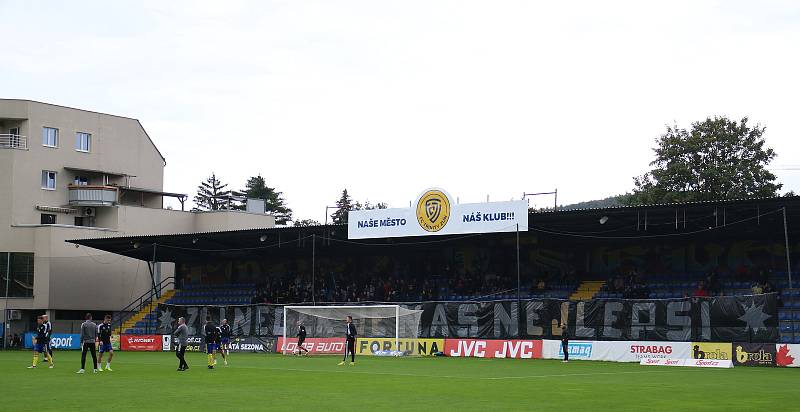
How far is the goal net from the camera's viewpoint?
5028cm

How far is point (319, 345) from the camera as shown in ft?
172

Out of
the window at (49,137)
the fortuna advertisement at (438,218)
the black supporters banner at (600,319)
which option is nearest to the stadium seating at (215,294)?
the black supporters banner at (600,319)

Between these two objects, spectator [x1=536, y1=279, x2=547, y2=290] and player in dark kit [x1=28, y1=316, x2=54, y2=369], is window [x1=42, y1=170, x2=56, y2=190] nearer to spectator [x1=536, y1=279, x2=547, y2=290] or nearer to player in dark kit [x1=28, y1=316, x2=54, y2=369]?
player in dark kit [x1=28, y1=316, x2=54, y2=369]

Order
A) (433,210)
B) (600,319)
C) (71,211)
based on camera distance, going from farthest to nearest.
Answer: (71,211), (433,210), (600,319)

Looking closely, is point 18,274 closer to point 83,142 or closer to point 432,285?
point 83,142

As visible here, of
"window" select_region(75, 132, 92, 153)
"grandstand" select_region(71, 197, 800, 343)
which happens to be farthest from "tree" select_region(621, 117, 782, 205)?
"window" select_region(75, 132, 92, 153)

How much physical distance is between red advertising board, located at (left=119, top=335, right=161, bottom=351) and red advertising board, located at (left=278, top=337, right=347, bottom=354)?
928 cm

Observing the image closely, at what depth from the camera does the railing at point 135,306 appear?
6844 cm

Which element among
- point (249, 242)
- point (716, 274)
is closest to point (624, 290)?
point (716, 274)

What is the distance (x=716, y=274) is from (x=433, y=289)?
56.7 feet

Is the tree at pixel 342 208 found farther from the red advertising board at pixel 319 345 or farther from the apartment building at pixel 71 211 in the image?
the red advertising board at pixel 319 345

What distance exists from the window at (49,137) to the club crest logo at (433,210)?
1339 inches

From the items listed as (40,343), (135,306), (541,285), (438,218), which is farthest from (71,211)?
(40,343)

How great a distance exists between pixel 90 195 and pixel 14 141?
6.61 meters
